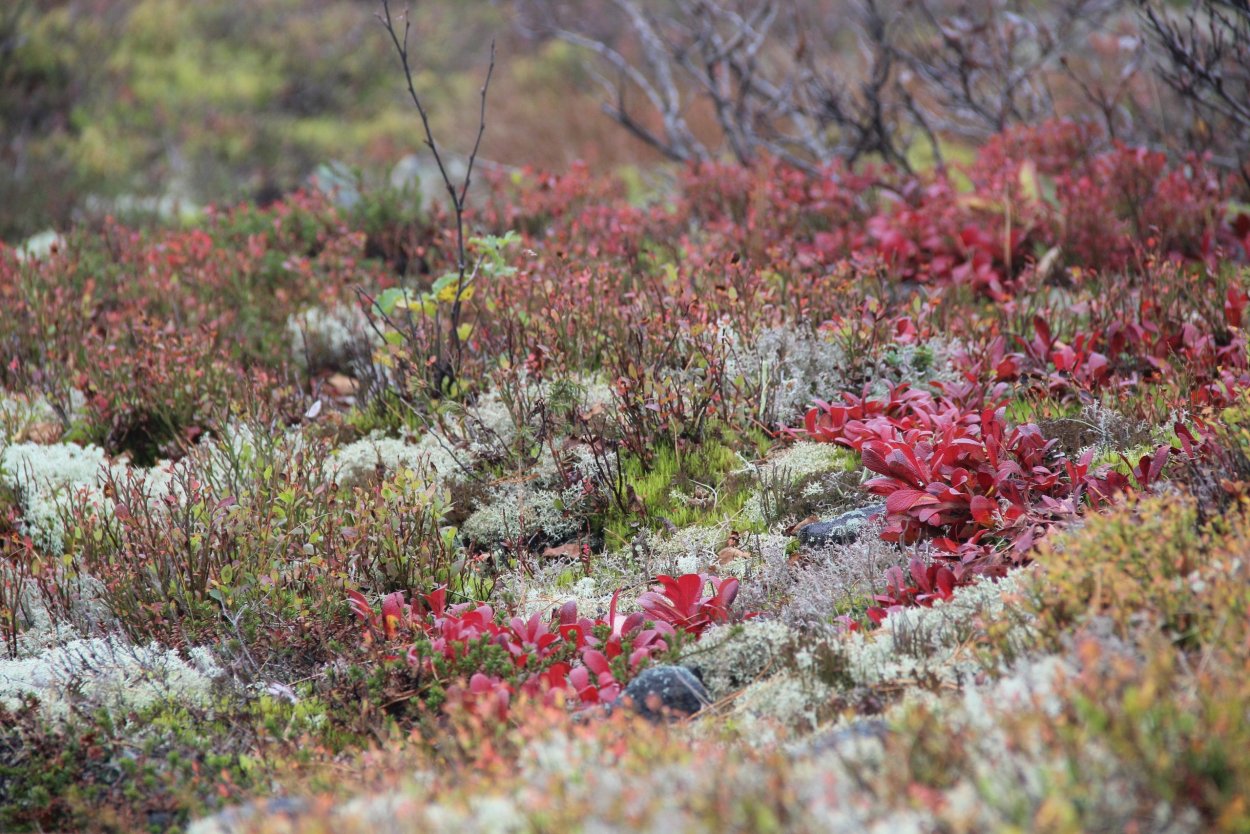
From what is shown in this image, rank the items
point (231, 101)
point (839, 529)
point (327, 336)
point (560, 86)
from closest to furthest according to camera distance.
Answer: point (839, 529) < point (327, 336) < point (231, 101) < point (560, 86)

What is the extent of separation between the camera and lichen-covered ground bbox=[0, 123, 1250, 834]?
201 cm

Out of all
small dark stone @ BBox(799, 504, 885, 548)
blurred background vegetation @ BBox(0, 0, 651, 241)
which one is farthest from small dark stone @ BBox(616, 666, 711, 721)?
blurred background vegetation @ BBox(0, 0, 651, 241)

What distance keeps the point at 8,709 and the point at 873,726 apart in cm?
240

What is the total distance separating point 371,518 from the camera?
12.0 feet

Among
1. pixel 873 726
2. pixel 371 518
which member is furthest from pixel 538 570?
pixel 873 726

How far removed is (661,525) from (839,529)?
2.32 feet

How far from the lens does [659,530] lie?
3953 mm

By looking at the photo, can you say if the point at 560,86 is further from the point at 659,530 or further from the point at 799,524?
the point at 799,524

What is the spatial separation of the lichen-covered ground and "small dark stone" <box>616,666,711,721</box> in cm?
8

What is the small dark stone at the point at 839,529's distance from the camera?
11.8 ft

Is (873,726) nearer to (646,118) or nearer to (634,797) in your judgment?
(634,797)

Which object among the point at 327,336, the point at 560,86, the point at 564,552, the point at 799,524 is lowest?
the point at 564,552

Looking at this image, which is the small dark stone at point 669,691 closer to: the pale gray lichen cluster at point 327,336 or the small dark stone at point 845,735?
the small dark stone at point 845,735

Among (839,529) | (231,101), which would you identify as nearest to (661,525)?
(839,529)
